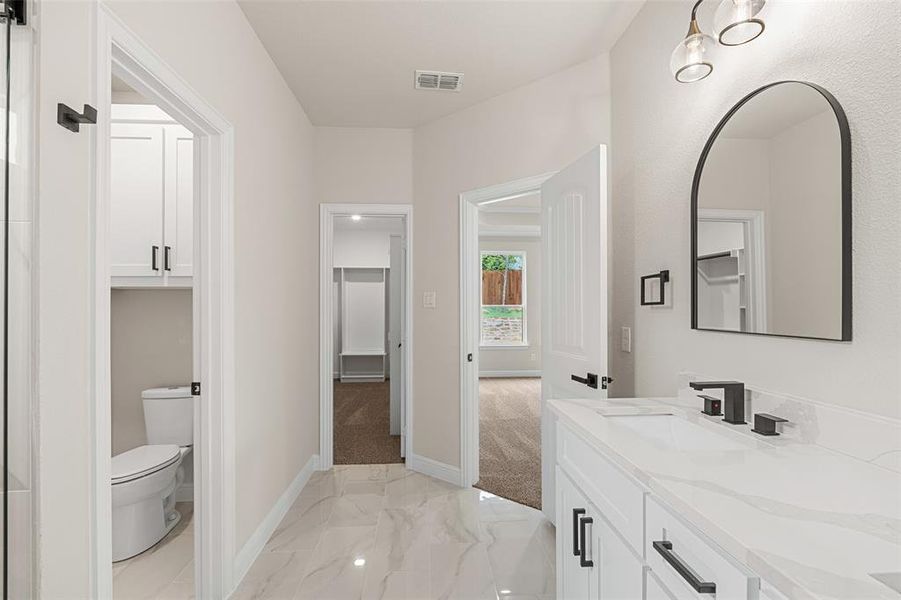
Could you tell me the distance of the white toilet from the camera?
2.20 m

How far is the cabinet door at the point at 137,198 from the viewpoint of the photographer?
2479 mm

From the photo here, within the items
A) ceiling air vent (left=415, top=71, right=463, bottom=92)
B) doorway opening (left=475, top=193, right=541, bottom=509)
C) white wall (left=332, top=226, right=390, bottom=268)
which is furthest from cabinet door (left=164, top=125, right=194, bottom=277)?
white wall (left=332, top=226, right=390, bottom=268)

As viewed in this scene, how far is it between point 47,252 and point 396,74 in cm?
220

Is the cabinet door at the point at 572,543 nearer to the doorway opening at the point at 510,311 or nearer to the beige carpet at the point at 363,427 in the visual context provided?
the beige carpet at the point at 363,427

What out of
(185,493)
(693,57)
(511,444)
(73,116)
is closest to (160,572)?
→ (185,493)

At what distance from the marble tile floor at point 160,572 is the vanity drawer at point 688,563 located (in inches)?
81.1

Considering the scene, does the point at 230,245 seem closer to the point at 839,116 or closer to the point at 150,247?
the point at 150,247

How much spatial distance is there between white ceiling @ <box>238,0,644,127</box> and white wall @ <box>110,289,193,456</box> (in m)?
1.69

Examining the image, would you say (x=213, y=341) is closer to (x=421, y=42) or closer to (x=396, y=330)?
(x=421, y=42)

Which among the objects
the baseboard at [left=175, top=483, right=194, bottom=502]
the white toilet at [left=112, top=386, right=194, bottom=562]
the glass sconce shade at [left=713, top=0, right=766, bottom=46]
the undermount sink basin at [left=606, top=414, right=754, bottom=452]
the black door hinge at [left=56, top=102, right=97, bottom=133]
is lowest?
the baseboard at [left=175, top=483, right=194, bottom=502]

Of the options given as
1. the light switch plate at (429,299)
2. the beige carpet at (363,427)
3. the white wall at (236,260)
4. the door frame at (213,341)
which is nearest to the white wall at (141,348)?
the white wall at (236,260)

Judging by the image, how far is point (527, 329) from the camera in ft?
25.1

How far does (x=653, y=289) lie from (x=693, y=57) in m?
0.95

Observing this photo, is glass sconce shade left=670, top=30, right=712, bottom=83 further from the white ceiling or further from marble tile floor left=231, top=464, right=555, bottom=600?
marble tile floor left=231, top=464, right=555, bottom=600
